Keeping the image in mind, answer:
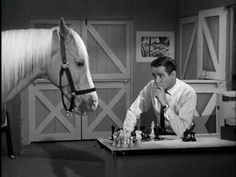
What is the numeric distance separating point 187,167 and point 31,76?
1.81ft

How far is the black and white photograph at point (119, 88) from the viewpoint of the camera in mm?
1264

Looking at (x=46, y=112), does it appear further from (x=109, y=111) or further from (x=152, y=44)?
(x=152, y=44)

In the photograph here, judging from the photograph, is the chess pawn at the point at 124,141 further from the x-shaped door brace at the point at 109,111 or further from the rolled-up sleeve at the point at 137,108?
the x-shaped door brace at the point at 109,111

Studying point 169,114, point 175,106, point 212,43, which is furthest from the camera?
point 212,43

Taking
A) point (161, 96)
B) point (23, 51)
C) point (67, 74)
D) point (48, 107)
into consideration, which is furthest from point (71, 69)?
point (48, 107)

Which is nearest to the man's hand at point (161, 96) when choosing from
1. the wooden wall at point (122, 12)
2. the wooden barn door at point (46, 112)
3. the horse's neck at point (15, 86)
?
the horse's neck at point (15, 86)

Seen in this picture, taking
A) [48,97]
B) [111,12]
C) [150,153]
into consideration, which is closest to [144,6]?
[111,12]

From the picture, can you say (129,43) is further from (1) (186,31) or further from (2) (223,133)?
(2) (223,133)

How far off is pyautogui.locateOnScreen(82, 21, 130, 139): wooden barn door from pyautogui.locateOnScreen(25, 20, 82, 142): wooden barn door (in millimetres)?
166

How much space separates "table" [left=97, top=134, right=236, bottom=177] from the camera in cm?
131

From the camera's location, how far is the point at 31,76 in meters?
1.26

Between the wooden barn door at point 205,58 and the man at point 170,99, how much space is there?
0.56m

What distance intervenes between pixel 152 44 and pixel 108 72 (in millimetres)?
485

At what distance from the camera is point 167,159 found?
Answer: 136 cm
